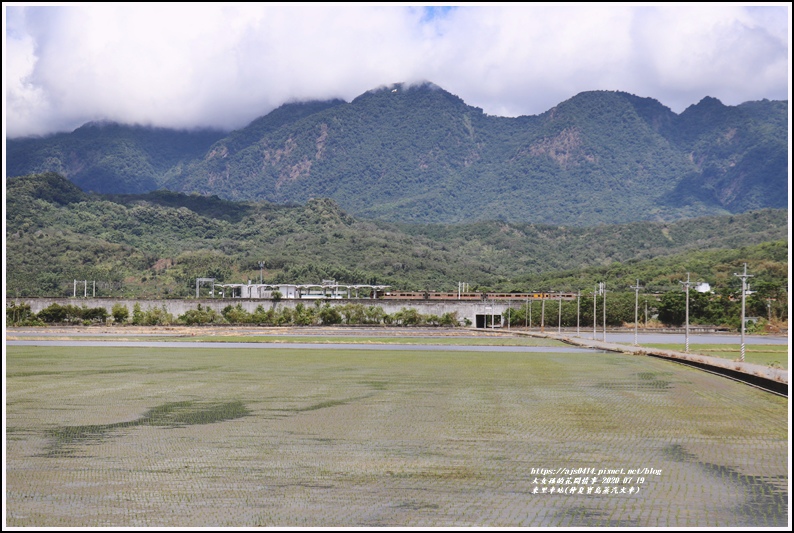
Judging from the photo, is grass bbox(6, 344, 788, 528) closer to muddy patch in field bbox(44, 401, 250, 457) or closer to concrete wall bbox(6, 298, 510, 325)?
muddy patch in field bbox(44, 401, 250, 457)

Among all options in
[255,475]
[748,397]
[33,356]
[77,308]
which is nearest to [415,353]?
[33,356]

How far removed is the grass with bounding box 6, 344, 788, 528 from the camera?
1767 centimetres

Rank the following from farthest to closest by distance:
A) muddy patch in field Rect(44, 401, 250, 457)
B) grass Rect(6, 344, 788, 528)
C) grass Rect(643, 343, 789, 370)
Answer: grass Rect(643, 343, 789, 370) → muddy patch in field Rect(44, 401, 250, 457) → grass Rect(6, 344, 788, 528)

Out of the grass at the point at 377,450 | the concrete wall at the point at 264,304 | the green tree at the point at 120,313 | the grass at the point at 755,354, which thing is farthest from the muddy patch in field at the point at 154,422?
the concrete wall at the point at 264,304

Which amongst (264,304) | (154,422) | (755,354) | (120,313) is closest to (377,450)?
(154,422)

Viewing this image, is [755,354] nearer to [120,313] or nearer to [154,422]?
[154,422]

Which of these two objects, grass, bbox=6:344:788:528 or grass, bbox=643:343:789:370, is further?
grass, bbox=643:343:789:370

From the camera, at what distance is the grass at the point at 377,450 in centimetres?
1767

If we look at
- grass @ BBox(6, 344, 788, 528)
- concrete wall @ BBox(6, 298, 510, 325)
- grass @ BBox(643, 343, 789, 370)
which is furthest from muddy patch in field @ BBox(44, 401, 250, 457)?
concrete wall @ BBox(6, 298, 510, 325)

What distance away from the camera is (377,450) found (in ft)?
79.4

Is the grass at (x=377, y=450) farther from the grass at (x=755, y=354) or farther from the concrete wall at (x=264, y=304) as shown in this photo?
the concrete wall at (x=264, y=304)

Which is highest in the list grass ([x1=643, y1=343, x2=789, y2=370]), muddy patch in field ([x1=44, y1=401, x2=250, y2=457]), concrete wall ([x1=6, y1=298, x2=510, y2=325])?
concrete wall ([x1=6, y1=298, x2=510, y2=325])

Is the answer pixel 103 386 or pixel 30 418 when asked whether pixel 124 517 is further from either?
pixel 103 386

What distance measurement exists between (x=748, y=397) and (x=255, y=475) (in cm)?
2418
